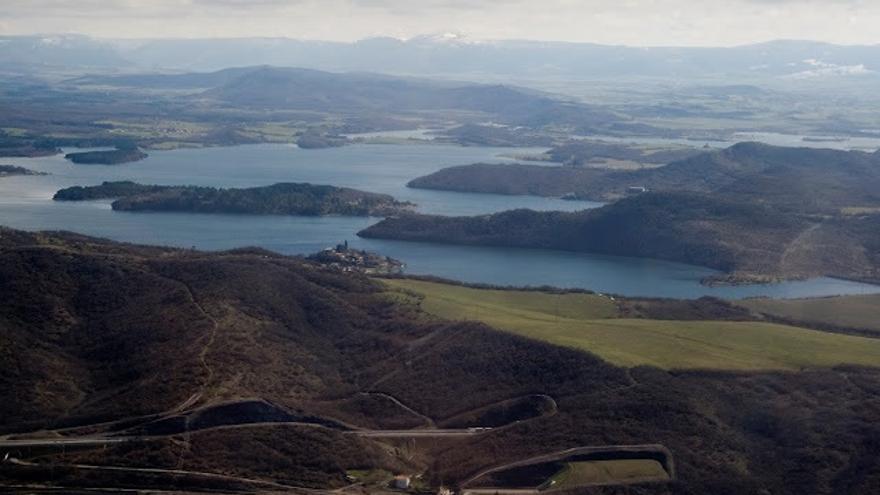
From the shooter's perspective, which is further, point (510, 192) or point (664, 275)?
point (510, 192)

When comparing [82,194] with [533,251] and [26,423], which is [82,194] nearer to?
[533,251]

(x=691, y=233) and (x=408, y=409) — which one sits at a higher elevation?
(x=691, y=233)

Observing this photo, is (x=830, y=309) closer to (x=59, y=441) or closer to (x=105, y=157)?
(x=59, y=441)

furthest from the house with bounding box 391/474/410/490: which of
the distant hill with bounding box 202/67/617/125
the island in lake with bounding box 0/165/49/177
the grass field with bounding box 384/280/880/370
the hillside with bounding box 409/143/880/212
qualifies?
the distant hill with bounding box 202/67/617/125

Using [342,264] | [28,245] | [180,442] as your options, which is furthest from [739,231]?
[180,442]

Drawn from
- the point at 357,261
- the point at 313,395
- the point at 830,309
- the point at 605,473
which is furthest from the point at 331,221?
the point at 605,473

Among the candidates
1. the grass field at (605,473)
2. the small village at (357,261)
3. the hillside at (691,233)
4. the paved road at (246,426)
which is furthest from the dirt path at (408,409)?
the hillside at (691,233)
